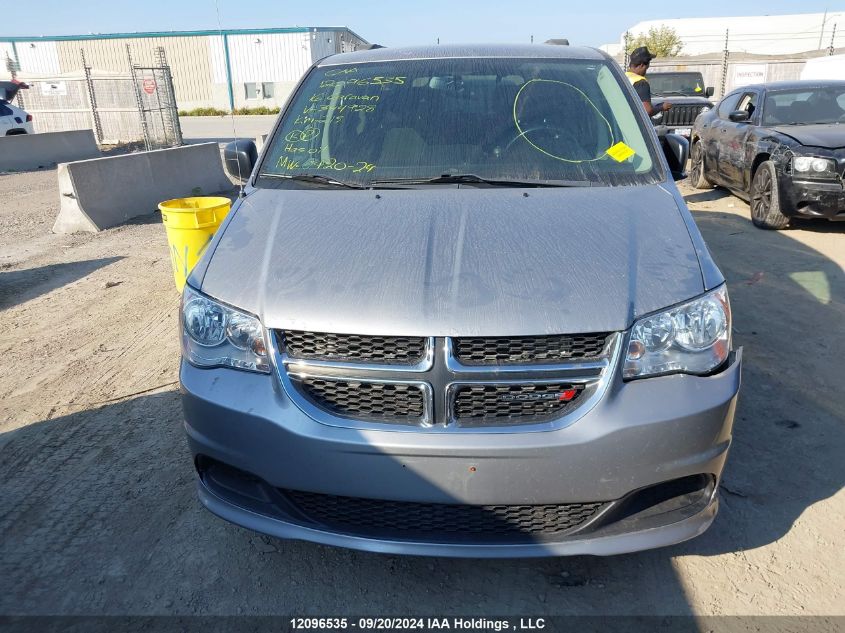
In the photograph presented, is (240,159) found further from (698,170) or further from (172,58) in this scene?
(172,58)

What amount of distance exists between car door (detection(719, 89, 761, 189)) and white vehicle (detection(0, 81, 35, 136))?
19.2 metres

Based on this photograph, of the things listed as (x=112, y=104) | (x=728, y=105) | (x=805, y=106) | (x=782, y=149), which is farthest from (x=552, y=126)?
(x=112, y=104)

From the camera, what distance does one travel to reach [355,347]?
2.16 m

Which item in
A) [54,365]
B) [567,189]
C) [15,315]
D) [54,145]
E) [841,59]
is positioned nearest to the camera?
[567,189]

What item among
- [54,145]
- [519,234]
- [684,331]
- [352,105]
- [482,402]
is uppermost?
[352,105]

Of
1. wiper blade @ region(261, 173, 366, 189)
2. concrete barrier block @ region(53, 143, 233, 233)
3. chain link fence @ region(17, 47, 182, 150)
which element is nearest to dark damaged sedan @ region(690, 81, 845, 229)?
wiper blade @ region(261, 173, 366, 189)

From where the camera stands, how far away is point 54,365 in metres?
4.62

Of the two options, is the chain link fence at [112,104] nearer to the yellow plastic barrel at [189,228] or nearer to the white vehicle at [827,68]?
the yellow plastic barrel at [189,228]

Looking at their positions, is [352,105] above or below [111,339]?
above

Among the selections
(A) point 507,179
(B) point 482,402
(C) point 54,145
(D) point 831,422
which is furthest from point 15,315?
(C) point 54,145

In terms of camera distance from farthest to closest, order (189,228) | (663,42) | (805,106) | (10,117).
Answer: (663,42) < (10,117) < (805,106) < (189,228)

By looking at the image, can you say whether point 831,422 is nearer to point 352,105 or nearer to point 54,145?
point 352,105

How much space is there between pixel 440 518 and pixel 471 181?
153 cm

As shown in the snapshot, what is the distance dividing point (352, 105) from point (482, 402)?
6.64 feet
